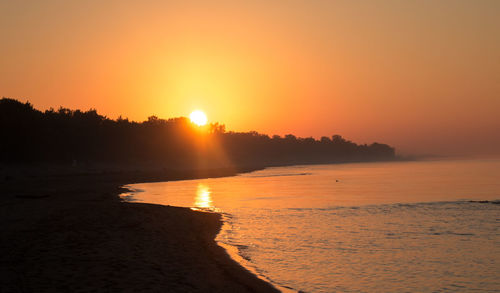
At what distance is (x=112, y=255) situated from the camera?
57.5 feet

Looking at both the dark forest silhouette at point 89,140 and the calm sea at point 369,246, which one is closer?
the calm sea at point 369,246

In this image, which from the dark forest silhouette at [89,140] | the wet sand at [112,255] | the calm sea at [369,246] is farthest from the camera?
the dark forest silhouette at [89,140]

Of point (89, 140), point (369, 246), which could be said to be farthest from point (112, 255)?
point (89, 140)

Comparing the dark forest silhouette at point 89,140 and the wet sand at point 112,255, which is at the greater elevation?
the dark forest silhouette at point 89,140

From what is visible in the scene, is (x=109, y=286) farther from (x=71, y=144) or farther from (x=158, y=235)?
(x=71, y=144)

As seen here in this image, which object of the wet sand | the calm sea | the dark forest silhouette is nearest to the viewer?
the wet sand

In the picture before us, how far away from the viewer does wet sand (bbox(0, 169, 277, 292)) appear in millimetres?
13836

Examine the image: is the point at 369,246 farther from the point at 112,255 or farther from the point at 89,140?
the point at 89,140

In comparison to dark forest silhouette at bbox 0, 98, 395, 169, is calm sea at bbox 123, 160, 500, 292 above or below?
below

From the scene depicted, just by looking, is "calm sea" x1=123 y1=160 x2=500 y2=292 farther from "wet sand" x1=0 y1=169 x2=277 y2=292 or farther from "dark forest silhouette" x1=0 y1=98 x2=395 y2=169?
"dark forest silhouette" x1=0 y1=98 x2=395 y2=169

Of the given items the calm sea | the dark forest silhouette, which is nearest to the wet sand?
the calm sea

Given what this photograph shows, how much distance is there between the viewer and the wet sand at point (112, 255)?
1384cm

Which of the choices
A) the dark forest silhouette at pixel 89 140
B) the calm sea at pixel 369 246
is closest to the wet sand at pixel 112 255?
the calm sea at pixel 369 246

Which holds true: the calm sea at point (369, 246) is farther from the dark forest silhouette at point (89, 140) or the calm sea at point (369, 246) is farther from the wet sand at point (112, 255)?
the dark forest silhouette at point (89, 140)
